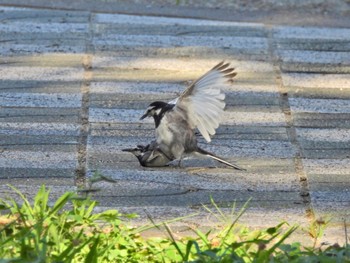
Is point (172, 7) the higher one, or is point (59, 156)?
point (172, 7)

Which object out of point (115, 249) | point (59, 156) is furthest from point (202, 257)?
point (59, 156)

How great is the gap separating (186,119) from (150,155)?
0.91 ft

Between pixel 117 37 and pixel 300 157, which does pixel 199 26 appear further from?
pixel 300 157

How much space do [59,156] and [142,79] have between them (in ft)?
5.17

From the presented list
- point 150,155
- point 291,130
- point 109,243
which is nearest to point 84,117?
point 150,155

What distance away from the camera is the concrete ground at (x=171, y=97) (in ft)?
18.2

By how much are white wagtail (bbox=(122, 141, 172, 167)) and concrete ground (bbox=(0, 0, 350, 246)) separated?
0.04 meters

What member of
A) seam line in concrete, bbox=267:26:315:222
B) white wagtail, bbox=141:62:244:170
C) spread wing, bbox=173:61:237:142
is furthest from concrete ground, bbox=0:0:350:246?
spread wing, bbox=173:61:237:142

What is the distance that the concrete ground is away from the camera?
554cm

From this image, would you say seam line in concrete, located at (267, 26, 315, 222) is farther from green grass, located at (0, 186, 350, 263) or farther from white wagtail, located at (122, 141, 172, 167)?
green grass, located at (0, 186, 350, 263)

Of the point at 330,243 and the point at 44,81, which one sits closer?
the point at 330,243

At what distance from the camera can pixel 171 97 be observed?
279 inches

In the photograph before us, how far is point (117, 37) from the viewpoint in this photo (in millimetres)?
8320

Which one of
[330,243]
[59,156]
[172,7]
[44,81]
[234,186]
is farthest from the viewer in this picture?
[172,7]
